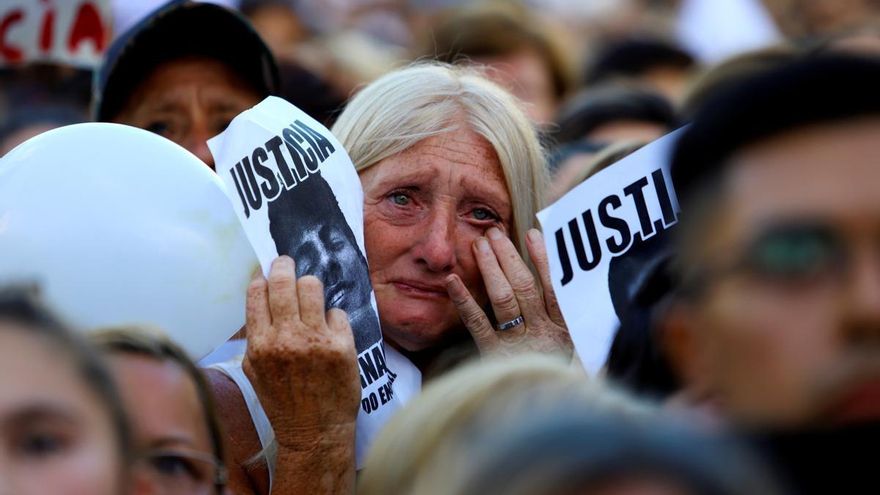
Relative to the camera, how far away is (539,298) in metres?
3.43

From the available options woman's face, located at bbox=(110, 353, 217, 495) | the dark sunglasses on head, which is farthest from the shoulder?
the dark sunglasses on head

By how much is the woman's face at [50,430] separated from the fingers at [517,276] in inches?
71.0

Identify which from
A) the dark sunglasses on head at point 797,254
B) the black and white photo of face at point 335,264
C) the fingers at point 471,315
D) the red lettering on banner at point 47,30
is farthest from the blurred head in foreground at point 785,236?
the red lettering on banner at point 47,30

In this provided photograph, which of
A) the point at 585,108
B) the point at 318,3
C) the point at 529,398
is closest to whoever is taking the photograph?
the point at 529,398

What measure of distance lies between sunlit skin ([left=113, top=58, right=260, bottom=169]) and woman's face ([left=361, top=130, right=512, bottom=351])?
629mm

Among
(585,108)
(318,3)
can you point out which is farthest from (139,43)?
(318,3)

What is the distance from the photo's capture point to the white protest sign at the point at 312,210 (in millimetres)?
3018

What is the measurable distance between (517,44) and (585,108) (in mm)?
921

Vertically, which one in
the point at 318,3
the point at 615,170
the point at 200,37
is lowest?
the point at 615,170

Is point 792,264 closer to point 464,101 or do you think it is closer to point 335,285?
point 335,285

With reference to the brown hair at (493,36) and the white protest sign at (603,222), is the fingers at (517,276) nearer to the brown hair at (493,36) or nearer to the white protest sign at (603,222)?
the white protest sign at (603,222)

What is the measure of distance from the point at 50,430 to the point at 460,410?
1.63 feet

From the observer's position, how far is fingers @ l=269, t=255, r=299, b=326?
2.84m

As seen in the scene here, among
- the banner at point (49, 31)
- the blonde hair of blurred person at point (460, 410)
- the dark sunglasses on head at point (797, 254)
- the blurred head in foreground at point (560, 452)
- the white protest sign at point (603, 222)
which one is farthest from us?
the banner at point (49, 31)
